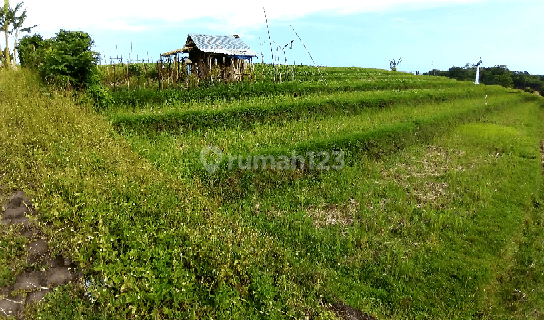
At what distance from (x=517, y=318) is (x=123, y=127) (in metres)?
12.4

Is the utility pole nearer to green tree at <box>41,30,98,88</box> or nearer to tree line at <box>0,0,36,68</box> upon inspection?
tree line at <box>0,0,36,68</box>

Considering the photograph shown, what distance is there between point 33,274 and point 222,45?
860 inches

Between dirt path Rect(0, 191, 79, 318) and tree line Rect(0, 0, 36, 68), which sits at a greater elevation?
tree line Rect(0, 0, 36, 68)

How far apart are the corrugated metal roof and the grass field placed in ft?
28.2

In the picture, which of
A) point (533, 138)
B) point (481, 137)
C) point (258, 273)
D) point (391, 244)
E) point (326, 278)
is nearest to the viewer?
point (258, 273)

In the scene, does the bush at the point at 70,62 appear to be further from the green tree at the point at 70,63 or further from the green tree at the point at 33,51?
the green tree at the point at 33,51

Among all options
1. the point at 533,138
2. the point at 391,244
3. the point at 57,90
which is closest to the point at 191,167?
the point at 391,244

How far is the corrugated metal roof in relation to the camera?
23.2 meters

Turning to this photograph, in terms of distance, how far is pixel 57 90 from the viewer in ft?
44.1

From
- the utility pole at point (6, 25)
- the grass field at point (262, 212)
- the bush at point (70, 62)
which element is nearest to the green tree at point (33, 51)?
the grass field at point (262, 212)

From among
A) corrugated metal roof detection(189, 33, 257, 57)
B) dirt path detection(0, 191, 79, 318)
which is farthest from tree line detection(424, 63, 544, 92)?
dirt path detection(0, 191, 79, 318)

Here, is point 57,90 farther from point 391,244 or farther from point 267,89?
point 391,244

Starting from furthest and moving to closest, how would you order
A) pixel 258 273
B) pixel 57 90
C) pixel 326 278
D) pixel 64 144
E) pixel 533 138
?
pixel 533 138, pixel 57 90, pixel 64 144, pixel 326 278, pixel 258 273

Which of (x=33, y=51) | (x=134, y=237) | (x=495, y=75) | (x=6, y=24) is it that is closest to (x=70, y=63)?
(x=33, y=51)
